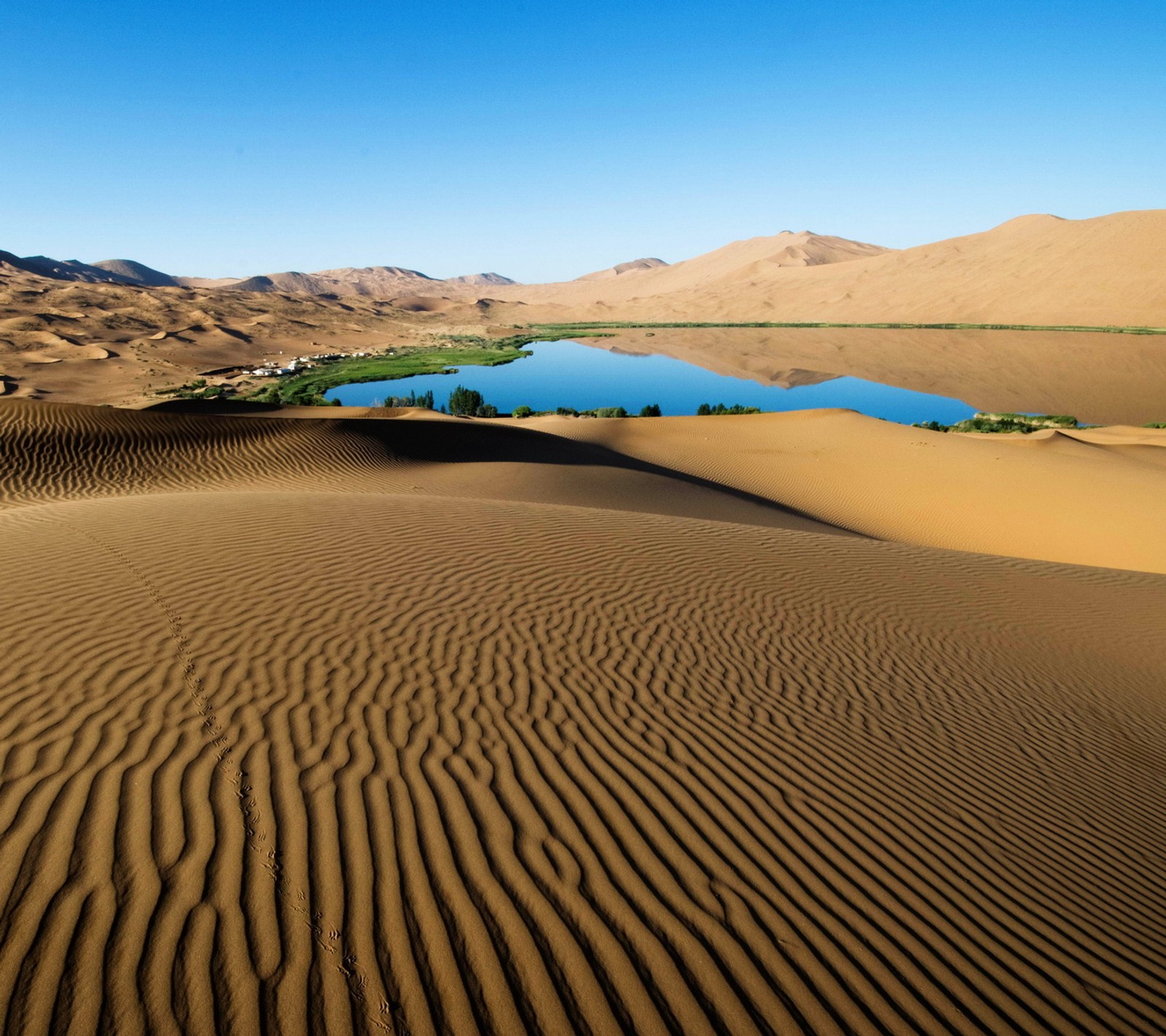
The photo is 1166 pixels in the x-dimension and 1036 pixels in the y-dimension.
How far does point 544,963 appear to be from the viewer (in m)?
2.69

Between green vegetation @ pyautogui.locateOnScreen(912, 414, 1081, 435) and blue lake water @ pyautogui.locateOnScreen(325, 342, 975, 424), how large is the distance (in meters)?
4.81

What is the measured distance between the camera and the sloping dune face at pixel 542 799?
8.55 feet

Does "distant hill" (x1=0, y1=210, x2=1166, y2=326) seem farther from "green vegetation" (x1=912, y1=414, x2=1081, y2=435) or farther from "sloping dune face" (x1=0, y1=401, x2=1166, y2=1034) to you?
"sloping dune face" (x1=0, y1=401, x2=1166, y2=1034)

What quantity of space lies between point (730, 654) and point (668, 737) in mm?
1807

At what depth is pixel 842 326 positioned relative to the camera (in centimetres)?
10656

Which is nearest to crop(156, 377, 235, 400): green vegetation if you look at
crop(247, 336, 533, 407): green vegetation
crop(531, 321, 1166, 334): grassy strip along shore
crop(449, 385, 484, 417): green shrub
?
crop(247, 336, 533, 407): green vegetation

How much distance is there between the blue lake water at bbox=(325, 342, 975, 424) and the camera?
4903 cm

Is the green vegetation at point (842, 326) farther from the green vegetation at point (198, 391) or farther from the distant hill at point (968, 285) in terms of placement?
the green vegetation at point (198, 391)

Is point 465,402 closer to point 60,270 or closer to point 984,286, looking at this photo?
point 984,286

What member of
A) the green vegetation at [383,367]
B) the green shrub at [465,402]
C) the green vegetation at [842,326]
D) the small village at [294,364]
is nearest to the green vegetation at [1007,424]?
the green shrub at [465,402]

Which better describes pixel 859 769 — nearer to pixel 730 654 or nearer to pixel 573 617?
pixel 730 654

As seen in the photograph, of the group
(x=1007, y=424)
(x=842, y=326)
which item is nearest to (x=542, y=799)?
(x=1007, y=424)

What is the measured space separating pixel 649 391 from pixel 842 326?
61.5 m

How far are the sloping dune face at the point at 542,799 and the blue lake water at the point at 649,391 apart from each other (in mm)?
39545
